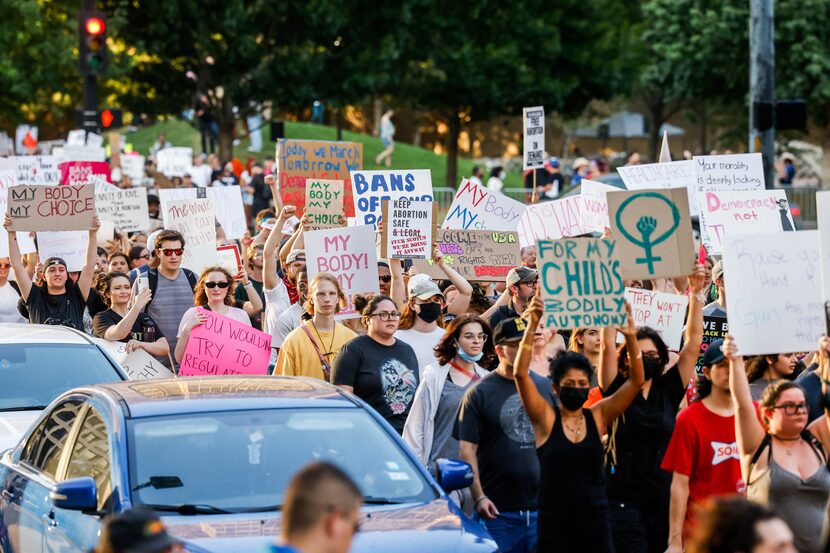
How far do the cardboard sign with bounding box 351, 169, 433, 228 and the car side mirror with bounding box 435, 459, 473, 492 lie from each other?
22.3 feet

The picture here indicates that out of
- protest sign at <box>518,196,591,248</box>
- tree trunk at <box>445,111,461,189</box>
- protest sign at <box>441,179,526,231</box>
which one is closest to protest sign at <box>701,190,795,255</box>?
protest sign at <box>518,196,591,248</box>

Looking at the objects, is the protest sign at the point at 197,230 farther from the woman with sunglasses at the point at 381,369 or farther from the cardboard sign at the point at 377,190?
the woman with sunglasses at the point at 381,369

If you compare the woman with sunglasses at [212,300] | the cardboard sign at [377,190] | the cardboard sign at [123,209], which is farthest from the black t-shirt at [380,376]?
the cardboard sign at [123,209]

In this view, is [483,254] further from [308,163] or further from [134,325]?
[308,163]

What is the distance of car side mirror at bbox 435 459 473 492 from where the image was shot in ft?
22.1

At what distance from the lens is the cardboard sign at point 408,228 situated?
11961mm

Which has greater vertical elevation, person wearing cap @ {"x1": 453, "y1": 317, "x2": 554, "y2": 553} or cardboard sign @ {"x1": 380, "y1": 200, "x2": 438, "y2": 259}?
cardboard sign @ {"x1": 380, "y1": 200, "x2": 438, "y2": 259}

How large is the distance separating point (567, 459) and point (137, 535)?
9.67 ft

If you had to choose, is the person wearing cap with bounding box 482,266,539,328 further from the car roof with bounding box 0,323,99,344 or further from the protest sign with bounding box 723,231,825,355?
the protest sign with bounding box 723,231,825,355

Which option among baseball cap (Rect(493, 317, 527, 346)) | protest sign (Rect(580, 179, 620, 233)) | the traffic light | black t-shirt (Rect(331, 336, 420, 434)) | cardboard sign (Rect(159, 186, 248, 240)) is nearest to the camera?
baseball cap (Rect(493, 317, 527, 346))

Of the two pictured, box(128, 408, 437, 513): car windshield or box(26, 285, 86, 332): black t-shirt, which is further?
box(26, 285, 86, 332): black t-shirt

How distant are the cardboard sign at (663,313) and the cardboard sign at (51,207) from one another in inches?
210

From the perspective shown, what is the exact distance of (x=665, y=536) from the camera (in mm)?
7617

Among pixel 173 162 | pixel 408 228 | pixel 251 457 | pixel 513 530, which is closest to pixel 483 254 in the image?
pixel 408 228
